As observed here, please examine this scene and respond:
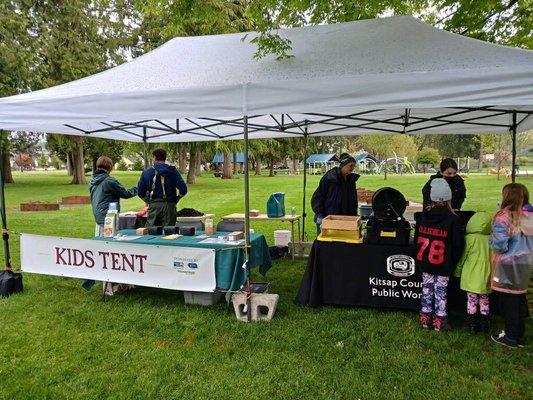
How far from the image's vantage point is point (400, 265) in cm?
433

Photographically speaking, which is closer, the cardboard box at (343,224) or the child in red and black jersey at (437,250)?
the child in red and black jersey at (437,250)

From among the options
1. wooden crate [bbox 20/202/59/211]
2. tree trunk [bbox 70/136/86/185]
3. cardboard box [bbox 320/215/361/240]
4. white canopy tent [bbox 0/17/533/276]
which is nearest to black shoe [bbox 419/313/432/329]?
cardboard box [bbox 320/215/361/240]

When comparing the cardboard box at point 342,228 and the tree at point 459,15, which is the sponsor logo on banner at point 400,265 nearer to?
the cardboard box at point 342,228

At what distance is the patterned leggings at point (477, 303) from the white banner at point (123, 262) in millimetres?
2494

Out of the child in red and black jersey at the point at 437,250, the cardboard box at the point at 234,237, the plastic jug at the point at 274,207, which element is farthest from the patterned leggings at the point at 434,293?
the plastic jug at the point at 274,207

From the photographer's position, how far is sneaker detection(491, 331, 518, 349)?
12.2ft

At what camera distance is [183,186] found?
17.4 ft

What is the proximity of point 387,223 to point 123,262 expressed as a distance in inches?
114

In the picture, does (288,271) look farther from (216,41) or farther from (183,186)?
(216,41)

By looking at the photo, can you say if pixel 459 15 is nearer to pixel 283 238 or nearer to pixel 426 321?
pixel 283 238

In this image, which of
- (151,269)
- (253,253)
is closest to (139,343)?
(151,269)

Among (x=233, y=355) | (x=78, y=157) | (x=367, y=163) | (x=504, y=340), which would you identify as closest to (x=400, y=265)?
(x=504, y=340)

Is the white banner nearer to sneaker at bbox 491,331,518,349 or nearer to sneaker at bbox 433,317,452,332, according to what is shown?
sneaker at bbox 433,317,452,332

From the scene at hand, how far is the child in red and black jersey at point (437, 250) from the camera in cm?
381
